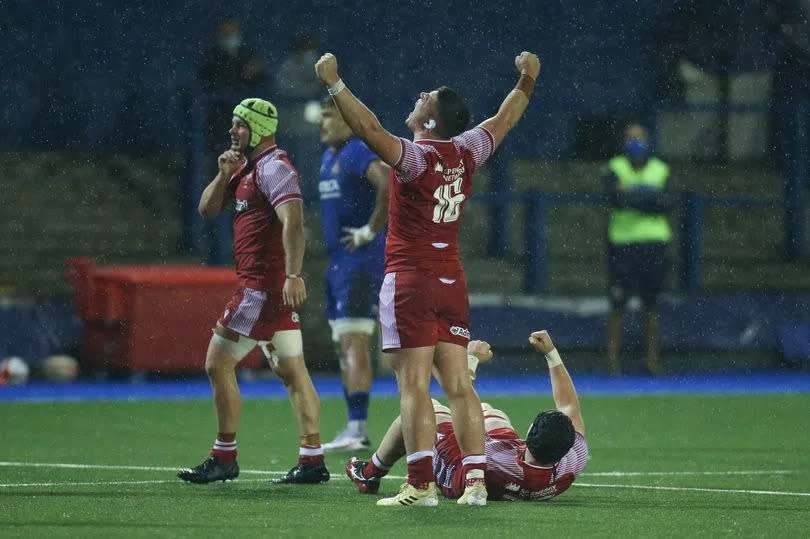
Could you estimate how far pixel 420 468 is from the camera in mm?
8305

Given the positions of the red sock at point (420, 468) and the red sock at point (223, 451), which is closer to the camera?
the red sock at point (420, 468)

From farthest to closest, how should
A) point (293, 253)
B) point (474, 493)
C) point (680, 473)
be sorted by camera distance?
point (680, 473)
point (293, 253)
point (474, 493)

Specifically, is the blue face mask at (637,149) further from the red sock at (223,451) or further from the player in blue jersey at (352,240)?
the red sock at (223,451)

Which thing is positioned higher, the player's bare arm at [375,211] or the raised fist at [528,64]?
the raised fist at [528,64]

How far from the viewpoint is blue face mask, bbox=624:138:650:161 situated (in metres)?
19.0

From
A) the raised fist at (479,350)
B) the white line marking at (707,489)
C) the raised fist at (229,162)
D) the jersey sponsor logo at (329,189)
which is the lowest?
the white line marking at (707,489)

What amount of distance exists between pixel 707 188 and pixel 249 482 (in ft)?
47.7

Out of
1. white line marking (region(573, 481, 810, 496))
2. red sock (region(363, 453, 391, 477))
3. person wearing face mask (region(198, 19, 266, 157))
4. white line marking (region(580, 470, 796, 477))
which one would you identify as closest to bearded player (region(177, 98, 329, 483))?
red sock (region(363, 453, 391, 477))

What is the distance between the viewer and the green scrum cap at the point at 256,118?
9.59 meters

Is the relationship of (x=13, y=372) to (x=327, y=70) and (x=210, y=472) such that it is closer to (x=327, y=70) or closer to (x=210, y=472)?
(x=210, y=472)

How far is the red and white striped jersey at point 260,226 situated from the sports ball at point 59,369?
8.12 m

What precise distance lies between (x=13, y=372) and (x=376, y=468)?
892 cm

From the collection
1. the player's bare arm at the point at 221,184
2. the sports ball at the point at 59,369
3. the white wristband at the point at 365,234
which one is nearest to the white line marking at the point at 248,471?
the player's bare arm at the point at 221,184

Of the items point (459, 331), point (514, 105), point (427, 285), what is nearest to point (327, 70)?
point (427, 285)
